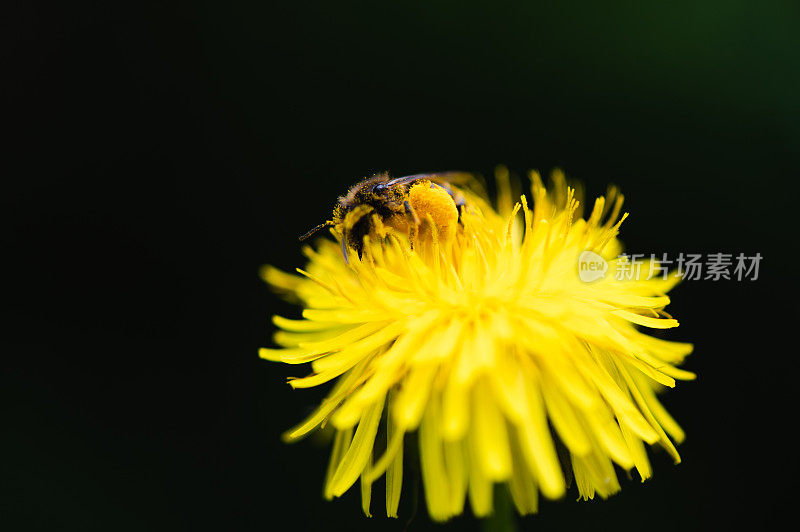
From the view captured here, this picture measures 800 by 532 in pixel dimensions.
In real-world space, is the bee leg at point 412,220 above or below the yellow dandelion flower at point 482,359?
→ above

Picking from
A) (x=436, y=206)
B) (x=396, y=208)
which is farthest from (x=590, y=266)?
(x=396, y=208)

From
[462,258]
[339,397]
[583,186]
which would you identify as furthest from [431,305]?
[583,186]

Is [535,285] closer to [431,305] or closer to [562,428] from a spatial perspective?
[431,305]

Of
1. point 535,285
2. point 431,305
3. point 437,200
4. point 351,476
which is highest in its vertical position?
point 437,200

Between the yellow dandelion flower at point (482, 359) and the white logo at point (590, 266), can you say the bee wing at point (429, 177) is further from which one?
the white logo at point (590, 266)

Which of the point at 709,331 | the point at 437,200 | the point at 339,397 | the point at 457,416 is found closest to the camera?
the point at 457,416

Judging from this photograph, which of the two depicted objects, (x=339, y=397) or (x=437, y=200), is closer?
(x=339, y=397)

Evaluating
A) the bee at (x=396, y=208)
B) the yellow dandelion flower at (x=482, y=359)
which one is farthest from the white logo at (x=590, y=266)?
the bee at (x=396, y=208)

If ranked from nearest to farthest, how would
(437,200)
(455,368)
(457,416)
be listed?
(457,416), (455,368), (437,200)
